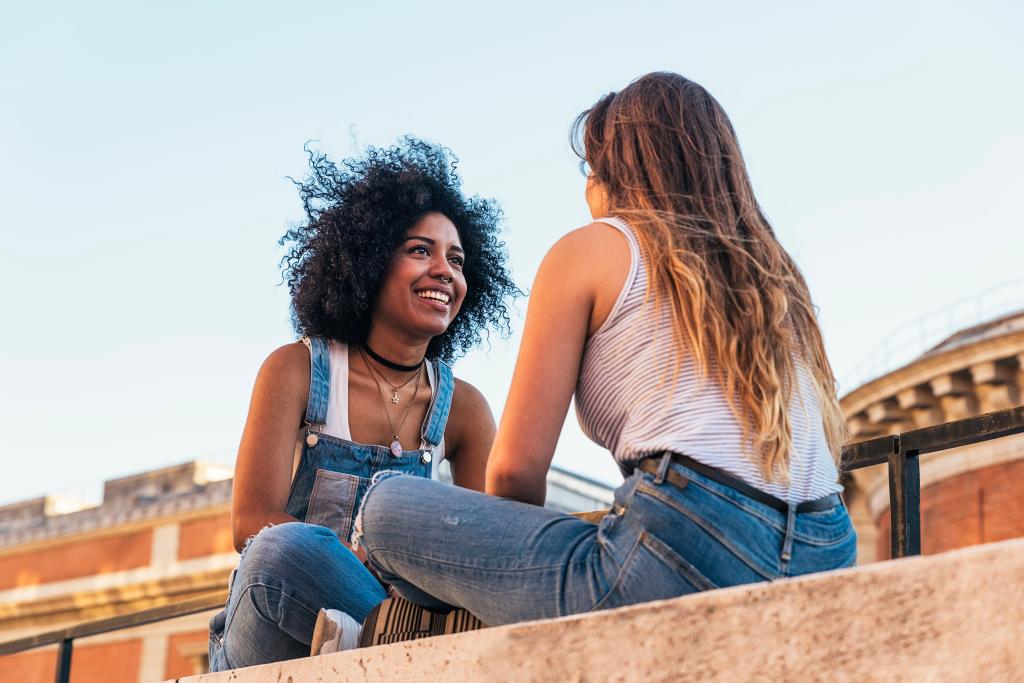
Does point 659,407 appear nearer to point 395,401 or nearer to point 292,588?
point 292,588

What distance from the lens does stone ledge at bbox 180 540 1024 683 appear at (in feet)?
5.20

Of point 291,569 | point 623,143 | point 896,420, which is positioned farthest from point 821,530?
point 896,420

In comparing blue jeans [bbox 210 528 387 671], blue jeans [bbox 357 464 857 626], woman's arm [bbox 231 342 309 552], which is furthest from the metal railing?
woman's arm [bbox 231 342 309 552]

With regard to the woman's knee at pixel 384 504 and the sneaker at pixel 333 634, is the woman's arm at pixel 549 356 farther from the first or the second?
the sneaker at pixel 333 634

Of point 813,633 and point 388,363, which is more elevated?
A: point 388,363

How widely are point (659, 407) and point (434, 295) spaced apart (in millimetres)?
1704

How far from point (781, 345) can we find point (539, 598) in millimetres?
593

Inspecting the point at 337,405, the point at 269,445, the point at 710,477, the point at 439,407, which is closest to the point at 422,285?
the point at 439,407

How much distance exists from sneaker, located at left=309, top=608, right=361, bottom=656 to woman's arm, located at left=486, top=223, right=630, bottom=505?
39cm

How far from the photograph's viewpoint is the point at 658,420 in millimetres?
2207

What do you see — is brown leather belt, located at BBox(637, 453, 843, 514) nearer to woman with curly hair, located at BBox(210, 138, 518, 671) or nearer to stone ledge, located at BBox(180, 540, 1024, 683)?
stone ledge, located at BBox(180, 540, 1024, 683)

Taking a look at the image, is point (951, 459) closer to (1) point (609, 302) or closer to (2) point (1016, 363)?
(2) point (1016, 363)

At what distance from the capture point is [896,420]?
71.7 ft

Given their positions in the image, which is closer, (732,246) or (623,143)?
(732,246)
